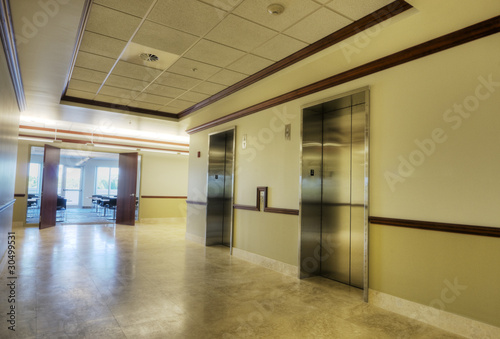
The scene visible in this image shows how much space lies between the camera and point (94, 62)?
5.08m

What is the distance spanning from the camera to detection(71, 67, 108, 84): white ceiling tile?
17.8 feet

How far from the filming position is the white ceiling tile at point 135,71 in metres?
5.21

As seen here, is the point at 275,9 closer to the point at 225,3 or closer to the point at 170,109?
the point at 225,3

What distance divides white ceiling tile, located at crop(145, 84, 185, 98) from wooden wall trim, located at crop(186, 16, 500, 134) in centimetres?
178

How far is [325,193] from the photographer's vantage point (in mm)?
5457

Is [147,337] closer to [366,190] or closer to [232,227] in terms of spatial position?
[366,190]

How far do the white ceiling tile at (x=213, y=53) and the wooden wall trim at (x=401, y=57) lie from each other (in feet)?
4.18

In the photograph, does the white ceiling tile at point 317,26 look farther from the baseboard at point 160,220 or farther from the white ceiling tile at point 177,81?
the baseboard at point 160,220

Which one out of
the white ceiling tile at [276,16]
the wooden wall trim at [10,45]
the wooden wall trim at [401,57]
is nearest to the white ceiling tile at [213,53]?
the white ceiling tile at [276,16]

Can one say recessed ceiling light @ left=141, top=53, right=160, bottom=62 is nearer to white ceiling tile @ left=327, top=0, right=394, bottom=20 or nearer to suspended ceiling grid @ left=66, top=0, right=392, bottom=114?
suspended ceiling grid @ left=66, top=0, right=392, bottom=114

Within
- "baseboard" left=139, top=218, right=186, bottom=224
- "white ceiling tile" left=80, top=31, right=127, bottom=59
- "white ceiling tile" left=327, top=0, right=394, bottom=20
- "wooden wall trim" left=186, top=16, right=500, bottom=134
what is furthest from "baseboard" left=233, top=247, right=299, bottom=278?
"baseboard" left=139, top=218, right=186, bottom=224

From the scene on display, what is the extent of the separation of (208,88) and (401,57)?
362 cm

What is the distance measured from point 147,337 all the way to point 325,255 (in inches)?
129

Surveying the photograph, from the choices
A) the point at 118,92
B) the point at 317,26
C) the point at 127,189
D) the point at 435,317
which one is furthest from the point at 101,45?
the point at 127,189
